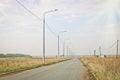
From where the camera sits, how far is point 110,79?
14.3 metres

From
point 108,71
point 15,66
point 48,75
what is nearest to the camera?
point 108,71

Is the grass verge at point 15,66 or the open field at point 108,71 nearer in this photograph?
the open field at point 108,71

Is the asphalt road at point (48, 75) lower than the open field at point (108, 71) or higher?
lower

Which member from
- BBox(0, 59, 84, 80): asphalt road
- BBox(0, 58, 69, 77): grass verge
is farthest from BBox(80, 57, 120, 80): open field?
BBox(0, 58, 69, 77): grass verge

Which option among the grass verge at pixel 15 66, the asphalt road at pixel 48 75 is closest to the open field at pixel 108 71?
the asphalt road at pixel 48 75

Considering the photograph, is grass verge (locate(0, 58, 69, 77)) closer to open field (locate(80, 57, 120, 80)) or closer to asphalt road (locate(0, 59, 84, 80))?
asphalt road (locate(0, 59, 84, 80))

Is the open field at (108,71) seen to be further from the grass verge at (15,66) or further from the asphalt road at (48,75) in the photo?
the grass verge at (15,66)

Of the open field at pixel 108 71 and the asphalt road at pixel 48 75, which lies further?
the asphalt road at pixel 48 75

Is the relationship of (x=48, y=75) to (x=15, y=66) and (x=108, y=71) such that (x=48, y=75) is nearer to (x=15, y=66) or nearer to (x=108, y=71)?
(x=108, y=71)

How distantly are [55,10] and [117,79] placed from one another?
30.0m

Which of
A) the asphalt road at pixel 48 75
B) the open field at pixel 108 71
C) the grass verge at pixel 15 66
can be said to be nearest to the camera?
the open field at pixel 108 71

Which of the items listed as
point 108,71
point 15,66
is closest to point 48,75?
point 108,71

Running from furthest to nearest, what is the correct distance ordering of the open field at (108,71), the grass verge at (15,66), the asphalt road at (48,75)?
1. the grass verge at (15,66)
2. the asphalt road at (48,75)
3. the open field at (108,71)

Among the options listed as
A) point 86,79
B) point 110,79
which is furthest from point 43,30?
point 110,79
